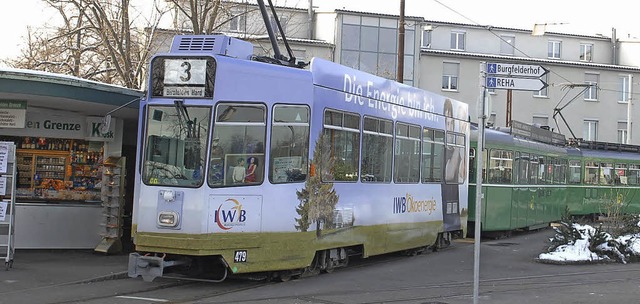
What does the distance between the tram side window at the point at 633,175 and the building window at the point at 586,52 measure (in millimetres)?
29588

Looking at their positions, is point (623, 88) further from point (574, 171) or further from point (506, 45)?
point (574, 171)

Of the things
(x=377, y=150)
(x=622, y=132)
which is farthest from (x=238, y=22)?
(x=622, y=132)

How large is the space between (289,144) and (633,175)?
2148cm

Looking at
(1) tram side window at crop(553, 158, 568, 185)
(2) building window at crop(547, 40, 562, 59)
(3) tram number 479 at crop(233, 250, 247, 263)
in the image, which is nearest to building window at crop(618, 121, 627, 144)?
(2) building window at crop(547, 40, 562, 59)

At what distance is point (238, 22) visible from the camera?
87.8ft

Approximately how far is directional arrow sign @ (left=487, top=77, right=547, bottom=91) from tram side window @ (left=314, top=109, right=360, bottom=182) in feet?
10.3

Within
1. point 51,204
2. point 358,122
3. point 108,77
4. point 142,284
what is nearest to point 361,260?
point 358,122

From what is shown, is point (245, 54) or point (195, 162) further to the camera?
point (245, 54)

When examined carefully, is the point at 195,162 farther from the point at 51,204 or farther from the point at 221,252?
the point at 51,204

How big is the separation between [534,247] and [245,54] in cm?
1016

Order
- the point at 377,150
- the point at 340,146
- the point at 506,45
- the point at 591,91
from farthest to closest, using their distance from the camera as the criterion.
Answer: the point at 506,45 < the point at 591,91 < the point at 377,150 < the point at 340,146

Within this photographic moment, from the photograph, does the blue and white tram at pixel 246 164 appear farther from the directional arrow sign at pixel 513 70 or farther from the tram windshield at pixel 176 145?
the directional arrow sign at pixel 513 70

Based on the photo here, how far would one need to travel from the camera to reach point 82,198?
46.3ft

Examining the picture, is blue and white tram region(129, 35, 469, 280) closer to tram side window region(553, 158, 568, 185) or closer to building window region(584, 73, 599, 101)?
tram side window region(553, 158, 568, 185)
